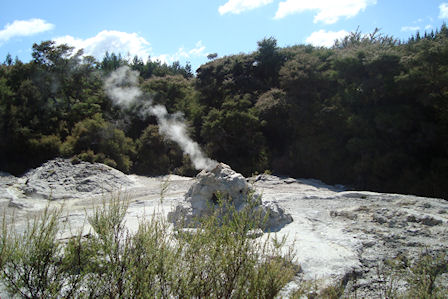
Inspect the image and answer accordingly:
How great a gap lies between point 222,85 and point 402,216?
14.7 m

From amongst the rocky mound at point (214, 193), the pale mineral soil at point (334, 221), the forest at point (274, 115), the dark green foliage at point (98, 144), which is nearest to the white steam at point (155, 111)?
the forest at point (274, 115)

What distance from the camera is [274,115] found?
18.4m

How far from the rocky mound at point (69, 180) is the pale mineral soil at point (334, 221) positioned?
2.0 inches

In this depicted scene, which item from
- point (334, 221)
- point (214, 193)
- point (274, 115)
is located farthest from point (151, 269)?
point (274, 115)

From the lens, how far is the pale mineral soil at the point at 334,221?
5.41 meters

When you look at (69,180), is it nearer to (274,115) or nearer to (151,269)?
(274,115)

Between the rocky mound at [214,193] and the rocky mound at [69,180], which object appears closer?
the rocky mound at [214,193]

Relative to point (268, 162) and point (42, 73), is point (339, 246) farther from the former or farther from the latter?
point (42, 73)

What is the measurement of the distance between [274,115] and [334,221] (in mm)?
11180

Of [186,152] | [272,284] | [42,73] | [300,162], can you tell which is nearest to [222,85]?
[186,152]

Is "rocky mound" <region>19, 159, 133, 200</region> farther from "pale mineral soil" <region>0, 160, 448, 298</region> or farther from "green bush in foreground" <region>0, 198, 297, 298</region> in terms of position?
"green bush in foreground" <region>0, 198, 297, 298</region>

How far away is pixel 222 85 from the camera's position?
20.8 meters

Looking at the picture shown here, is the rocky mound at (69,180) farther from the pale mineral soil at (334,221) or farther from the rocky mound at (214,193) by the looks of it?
the rocky mound at (214,193)

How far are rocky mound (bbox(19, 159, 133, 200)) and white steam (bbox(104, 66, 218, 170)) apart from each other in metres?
4.61
